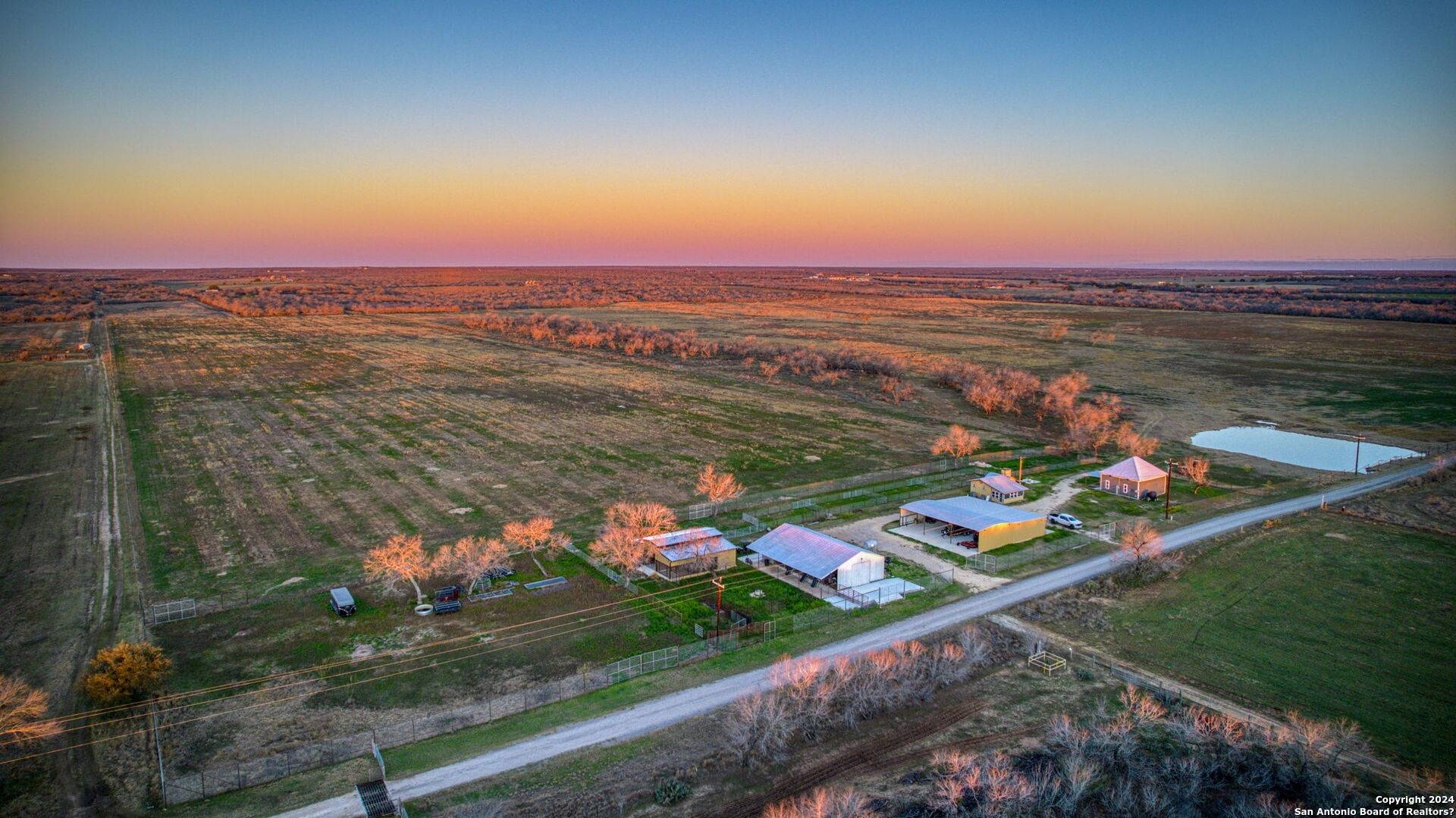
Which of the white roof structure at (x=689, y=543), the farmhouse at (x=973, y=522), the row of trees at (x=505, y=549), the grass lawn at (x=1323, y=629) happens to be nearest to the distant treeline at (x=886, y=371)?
the grass lawn at (x=1323, y=629)

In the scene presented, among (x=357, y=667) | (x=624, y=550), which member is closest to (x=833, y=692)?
(x=624, y=550)

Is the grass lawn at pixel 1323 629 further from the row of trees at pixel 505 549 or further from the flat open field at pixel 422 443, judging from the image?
the flat open field at pixel 422 443

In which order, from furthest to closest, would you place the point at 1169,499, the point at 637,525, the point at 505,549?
the point at 1169,499
the point at 637,525
the point at 505,549

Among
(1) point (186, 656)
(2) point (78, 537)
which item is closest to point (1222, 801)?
(1) point (186, 656)

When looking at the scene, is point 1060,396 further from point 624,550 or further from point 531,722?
point 531,722

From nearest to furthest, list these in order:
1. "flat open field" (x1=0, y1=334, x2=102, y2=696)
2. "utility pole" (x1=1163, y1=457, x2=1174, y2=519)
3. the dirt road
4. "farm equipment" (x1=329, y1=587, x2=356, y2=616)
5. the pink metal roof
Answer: the dirt road
"flat open field" (x1=0, y1=334, x2=102, y2=696)
"farm equipment" (x1=329, y1=587, x2=356, y2=616)
"utility pole" (x1=1163, y1=457, x2=1174, y2=519)
the pink metal roof

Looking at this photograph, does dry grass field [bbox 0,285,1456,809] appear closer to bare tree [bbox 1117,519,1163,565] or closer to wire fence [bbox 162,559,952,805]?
wire fence [bbox 162,559,952,805]

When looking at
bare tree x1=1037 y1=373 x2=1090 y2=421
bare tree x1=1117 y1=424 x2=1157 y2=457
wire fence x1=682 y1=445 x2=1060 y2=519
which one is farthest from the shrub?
bare tree x1=1037 y1=373 x2=1090 y2=421
